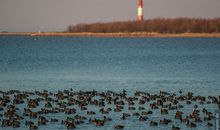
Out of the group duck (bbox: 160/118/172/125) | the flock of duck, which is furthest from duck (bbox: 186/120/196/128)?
duck (bbox: 160/118/172/125)

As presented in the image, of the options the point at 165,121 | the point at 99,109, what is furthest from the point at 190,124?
the point at 99,109

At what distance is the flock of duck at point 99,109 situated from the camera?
28.9 meters

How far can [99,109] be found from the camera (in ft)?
104

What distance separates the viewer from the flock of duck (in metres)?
28.9

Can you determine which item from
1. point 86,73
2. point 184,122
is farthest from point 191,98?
point 86,73

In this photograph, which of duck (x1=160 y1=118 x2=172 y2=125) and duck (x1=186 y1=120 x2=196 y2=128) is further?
duck (x1=160 y1=118 x2=172 y2=125)

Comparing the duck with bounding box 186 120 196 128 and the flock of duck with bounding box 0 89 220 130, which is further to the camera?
the flock of duck with bounding box 0 89 220 130

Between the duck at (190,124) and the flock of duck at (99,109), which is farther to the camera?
the flock of duck at (99,109)

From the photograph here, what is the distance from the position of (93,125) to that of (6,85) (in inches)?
582

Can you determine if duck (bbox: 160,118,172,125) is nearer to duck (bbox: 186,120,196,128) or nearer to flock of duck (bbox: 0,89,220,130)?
flock of duck (bbox: 0,89,220,130)

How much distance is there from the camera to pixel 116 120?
29.8m

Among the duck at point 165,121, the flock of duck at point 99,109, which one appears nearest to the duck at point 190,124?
the flock of duck at point 99,109

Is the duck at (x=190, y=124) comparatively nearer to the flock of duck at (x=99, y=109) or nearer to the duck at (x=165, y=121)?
the flock of duck at (x=99, y=109)

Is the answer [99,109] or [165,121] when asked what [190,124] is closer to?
[165,121]
